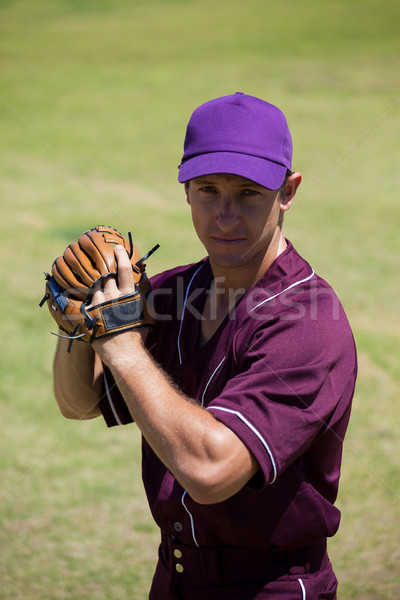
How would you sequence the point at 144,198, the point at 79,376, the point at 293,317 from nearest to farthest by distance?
the point at 293,317 < the point at 79,376 < the point at 144,198

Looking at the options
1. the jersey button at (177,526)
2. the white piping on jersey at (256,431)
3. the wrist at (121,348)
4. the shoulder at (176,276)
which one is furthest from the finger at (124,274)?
the jersey button at (177,526)

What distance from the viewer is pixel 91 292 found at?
2092 millimetres

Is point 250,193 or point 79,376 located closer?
point 250,193

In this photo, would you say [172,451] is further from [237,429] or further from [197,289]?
[197,289]

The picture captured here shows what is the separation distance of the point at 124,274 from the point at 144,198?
8.85 m

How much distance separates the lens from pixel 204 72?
16.4m

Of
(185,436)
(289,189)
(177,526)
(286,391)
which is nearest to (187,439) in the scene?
(185,436)

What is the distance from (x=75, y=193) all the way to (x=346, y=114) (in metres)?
Answer: 5.86

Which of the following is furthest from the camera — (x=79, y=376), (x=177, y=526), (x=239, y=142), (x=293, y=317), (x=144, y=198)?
(x=144, y=198)

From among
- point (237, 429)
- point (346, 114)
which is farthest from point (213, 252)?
point (346, 114)

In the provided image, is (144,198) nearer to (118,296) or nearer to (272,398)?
(118,296)

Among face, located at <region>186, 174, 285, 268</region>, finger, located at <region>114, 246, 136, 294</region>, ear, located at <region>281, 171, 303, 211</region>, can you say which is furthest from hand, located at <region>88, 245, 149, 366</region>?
ear, located at <region>281, 171, 303, 211</region>

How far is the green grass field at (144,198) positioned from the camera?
4.23 metres

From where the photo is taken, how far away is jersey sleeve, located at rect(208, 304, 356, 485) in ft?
5.69
